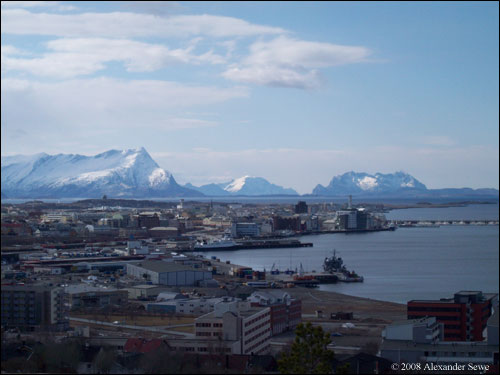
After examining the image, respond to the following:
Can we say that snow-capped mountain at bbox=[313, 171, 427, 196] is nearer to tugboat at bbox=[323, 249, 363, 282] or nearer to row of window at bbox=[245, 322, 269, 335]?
tugboat at bbox=[323, 249, 363, 282]

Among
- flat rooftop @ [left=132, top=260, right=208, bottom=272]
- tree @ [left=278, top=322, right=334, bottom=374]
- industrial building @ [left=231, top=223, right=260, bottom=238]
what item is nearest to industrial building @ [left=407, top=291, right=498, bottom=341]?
tree @ [left=278, top=322, right=334, bottom=374]

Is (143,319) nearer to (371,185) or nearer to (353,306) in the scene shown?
(353,306)

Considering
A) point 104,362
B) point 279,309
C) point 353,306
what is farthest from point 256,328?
point 353,306

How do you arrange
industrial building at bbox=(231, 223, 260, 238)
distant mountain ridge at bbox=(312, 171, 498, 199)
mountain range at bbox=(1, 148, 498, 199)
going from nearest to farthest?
1. industrial building at bbox=(231, 223, 260, 238)
2. mountain range at bbox=(1, 148, 498, 199)
3. distant mountain ridge at bbox=(312, 171, 498, 199)

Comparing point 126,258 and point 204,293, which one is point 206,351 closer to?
point 204,293

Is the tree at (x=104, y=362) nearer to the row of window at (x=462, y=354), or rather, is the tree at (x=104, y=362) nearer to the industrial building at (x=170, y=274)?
the row of window at (x=462, y=354)

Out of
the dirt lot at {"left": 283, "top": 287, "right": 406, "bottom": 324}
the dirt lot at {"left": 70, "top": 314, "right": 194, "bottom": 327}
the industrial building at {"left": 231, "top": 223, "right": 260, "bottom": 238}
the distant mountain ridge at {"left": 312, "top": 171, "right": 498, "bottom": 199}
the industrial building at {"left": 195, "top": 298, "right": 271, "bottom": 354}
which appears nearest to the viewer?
the industrial building at {"left": 195, "top": 298, "right": 271, "bottom": 354}
